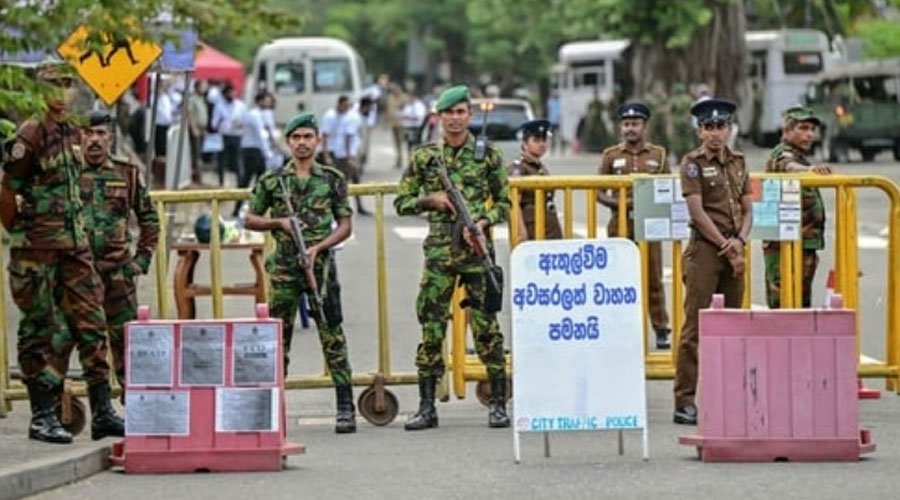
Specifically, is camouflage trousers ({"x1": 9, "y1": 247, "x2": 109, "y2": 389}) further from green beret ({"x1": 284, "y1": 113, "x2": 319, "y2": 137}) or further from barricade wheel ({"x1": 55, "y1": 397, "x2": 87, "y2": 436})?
green beret ({"x1": 284, "y1": 113, "x2": 319, "y2": 137})

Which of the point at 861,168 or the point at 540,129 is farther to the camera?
the point at 861,168

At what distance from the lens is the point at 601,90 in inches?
2640

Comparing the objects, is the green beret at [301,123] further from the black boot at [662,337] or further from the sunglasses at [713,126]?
the black boot at [662,337]

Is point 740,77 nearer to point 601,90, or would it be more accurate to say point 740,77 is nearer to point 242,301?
point 601,90

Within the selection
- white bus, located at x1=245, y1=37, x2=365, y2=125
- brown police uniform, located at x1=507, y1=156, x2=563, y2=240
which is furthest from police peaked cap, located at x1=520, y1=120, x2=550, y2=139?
white bus, located at x1=245, y1=37, x2=365, y2=125

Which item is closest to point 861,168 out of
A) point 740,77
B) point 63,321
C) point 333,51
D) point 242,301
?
point 740,77

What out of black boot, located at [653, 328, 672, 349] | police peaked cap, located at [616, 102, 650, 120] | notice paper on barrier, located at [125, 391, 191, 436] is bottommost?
notice paper on barrier, located at [125, 391, 191, 436]

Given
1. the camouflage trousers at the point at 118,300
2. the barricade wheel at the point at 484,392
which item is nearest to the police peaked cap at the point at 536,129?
the barricade wheel at the point at 484,392

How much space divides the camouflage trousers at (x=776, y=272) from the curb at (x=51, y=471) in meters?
4.74

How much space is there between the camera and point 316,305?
Result: 563 inches

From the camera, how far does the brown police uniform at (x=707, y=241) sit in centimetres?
1443

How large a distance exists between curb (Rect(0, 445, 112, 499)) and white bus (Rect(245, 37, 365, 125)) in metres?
43.6

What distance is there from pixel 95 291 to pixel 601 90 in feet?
177

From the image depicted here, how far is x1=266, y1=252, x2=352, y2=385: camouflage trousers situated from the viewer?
14.3 meters
